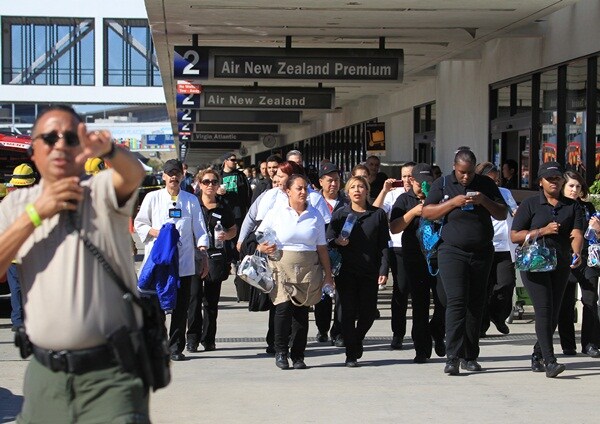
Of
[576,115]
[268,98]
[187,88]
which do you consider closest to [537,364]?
[576,115]

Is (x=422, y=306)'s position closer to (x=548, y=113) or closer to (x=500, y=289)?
(x=500, y=289)

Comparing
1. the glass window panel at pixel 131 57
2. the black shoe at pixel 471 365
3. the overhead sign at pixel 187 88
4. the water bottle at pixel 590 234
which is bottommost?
the black shoe at pixel 471 365

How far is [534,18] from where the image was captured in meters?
15.2

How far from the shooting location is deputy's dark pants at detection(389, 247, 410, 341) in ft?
36.9

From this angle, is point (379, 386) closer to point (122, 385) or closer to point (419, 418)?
point (419, 418)

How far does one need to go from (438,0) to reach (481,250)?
4735 millimetres

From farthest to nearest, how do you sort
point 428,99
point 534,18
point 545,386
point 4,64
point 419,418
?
point 4,64, point 428,99, point 534,18, point 545,386, point 419,418

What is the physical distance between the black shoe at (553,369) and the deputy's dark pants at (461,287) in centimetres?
71

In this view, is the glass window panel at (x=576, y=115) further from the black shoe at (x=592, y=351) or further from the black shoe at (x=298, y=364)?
the black shoe at (x=298, y=364)

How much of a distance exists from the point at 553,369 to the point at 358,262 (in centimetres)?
191

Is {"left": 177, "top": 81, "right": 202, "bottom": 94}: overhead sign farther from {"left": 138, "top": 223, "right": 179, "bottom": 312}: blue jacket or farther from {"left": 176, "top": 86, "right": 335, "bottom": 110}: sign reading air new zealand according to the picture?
{"left": 138, "top": 223, "right": 179, "bottom": 312}: blue jacket

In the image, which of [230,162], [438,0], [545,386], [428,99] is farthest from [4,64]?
[545,386]

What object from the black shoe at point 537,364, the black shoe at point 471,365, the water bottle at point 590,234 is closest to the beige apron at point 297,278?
the black shoe at point 471,365

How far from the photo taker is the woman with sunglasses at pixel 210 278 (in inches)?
431
